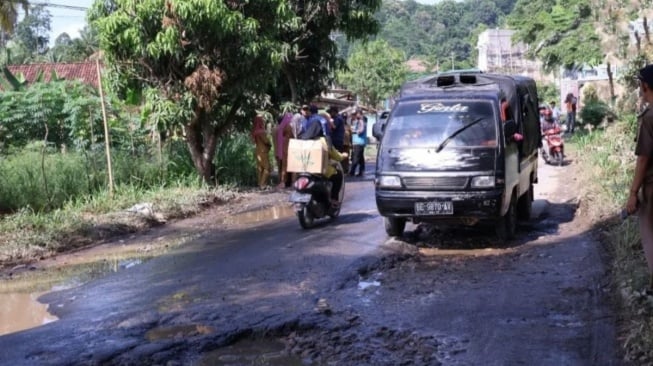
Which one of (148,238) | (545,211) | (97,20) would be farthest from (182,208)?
(545,211)

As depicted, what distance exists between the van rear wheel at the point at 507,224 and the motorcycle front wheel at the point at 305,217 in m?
2.93

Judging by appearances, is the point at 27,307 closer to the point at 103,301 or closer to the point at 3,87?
the point at 103,301

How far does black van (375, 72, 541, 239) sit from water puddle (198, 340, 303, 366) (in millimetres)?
3577

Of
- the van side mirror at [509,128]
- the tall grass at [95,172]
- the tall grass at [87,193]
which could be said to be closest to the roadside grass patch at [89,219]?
the tall grass at [87,193]

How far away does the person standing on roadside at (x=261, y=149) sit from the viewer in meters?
16.5

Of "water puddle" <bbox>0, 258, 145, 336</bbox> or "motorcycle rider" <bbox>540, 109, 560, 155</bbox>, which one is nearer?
"water puddle" <bbox>0, 258, 145, 336</bbox>

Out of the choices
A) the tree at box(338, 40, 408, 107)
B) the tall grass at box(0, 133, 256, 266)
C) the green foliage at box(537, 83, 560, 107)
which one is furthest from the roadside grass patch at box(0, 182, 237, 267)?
the tree at box(338, 40, 408, 107)

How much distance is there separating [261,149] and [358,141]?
3.18 meters

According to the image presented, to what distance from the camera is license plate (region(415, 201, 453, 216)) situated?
339 inches

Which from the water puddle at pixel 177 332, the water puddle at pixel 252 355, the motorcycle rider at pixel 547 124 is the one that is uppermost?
the motorcycle rider at pixel 547 124

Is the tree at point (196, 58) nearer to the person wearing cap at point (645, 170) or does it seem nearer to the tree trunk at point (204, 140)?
the tree trunk at point (204, 140)

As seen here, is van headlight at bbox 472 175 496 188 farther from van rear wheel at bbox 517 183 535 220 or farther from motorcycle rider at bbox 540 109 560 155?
motorcycle rider at bbox 540 109 560 155

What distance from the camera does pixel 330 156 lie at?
11188mm

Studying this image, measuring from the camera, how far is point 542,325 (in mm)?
5805
